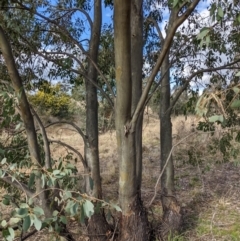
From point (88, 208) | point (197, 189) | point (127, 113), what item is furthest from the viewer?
point (197, 189)

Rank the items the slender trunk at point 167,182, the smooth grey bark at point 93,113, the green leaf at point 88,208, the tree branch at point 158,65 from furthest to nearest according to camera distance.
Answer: the slender trunk at point 167,182 < the smooth grey bark at point 93,113 < the tree branch at point 158,65 < the green leaf at point 88,208

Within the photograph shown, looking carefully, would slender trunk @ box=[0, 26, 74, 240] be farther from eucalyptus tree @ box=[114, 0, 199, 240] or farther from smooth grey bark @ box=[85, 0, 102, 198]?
smooth grey bark @ box=[85, 0, 102, 198]

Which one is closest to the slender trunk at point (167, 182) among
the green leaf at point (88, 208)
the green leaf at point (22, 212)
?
the green leaf at point (88, 208)

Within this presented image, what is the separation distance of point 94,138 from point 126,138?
3.87 feet

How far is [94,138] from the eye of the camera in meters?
4.09

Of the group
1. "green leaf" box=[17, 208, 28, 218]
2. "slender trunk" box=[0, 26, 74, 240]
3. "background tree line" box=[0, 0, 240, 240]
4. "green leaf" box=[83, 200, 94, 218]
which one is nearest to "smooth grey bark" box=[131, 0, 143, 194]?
"background tree line" box=[0, 0, 240, 240]

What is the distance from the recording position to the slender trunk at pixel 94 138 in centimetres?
377

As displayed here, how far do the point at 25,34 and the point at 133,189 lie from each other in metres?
2.56

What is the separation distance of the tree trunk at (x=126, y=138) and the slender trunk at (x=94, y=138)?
42 centimetres

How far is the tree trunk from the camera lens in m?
2.53

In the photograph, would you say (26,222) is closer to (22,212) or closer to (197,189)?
(22,212)

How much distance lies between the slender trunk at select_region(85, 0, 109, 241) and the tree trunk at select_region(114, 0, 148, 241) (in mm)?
416

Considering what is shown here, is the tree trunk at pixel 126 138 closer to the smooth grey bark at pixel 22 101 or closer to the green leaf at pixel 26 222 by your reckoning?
the smooth grey bark at pixel 22 101

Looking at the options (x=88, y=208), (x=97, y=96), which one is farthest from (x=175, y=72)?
(x=88, y=208)
